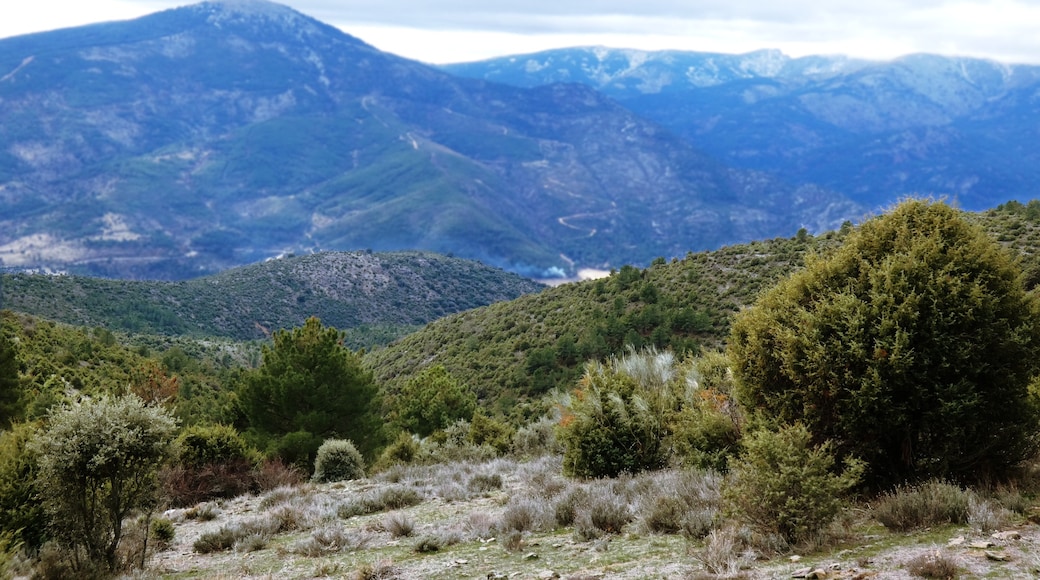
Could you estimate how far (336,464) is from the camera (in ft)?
69.4

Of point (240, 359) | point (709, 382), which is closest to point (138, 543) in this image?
point (709, 382)

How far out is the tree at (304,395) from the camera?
81.0 ft

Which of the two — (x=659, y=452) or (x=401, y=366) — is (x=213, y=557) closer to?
(x=659, y=452)

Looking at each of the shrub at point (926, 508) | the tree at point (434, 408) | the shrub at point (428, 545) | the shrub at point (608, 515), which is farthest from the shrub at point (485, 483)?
the tree at point (434, 408)

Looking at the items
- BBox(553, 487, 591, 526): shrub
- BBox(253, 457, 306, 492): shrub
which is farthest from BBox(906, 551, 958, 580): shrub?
BBox(253, 457, 306, 492): shrub

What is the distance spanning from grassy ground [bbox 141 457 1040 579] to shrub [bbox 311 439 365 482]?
5119mm

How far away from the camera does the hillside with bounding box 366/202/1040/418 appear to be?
44125mm

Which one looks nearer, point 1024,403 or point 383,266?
point 1024,403

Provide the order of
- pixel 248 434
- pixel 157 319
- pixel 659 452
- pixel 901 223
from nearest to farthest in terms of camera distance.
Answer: pixel 901 223, pixel 659 452, pixel 248 434, pixel 157 319

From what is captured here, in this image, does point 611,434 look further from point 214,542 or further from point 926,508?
point 214,542

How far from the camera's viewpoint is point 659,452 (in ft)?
48.2

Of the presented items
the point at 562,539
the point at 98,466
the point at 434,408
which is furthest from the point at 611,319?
the point at 98,466

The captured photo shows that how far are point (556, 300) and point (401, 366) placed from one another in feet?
40.9

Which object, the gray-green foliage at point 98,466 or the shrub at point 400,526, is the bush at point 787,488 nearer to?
the shrub at point 400,526
